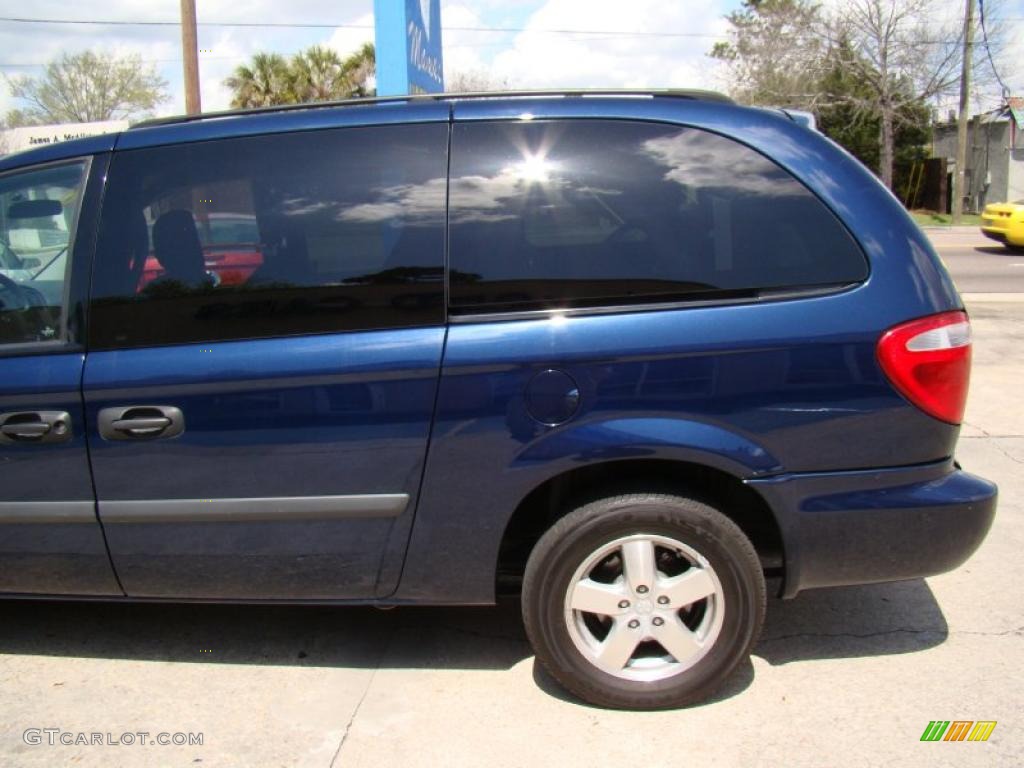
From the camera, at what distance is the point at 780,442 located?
2.65 m

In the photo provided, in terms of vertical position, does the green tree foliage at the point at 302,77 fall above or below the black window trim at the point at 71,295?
above

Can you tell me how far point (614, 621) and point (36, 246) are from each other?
2414 mm

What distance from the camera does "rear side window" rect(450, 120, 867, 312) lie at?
8.80 ft

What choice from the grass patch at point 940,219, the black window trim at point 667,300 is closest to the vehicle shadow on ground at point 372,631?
the black window trim at point 667,300

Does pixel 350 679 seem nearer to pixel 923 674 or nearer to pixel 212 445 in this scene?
pixel 212 445

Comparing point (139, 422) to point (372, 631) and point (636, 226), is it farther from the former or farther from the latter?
point (636, 226)

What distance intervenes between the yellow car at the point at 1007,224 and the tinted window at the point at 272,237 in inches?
694

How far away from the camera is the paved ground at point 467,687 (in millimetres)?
2666

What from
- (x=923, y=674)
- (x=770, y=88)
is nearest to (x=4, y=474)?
(x=923, y=674)

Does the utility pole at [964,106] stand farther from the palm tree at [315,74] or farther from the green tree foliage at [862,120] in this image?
the palm tree at [315,74]

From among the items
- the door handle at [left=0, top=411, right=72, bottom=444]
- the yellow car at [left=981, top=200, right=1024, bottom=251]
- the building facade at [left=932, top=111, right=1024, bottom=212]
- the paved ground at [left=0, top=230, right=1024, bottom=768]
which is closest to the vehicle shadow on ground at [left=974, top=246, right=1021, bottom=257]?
the yellow car at [left=981, top=200, right=1024, bottom=251]

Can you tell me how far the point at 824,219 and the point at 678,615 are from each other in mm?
1302

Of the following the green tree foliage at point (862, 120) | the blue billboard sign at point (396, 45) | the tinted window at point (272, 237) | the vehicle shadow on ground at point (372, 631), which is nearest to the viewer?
the tinted window at point (272, 237)

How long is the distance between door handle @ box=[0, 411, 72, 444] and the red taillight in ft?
8.17
